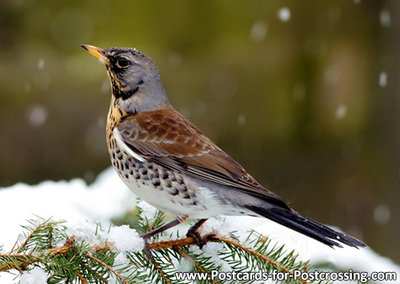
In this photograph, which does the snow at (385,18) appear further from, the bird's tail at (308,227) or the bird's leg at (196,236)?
the bird's leg at (196,236)

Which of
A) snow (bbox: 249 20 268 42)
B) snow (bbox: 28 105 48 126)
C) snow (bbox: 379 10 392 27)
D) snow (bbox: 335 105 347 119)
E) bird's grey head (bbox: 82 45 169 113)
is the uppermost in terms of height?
snow (bbox: 379 10 392 27)

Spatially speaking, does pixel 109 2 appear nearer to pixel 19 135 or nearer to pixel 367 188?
pixel 19 135

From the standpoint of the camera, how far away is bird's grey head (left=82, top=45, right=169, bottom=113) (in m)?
2.48

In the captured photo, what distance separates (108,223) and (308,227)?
0.82 metres

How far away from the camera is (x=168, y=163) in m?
2.26

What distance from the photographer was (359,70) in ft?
18.2

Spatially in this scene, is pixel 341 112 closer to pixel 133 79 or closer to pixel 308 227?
pixel 133 79

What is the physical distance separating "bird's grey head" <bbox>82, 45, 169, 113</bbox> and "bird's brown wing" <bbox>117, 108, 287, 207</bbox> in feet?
0.28

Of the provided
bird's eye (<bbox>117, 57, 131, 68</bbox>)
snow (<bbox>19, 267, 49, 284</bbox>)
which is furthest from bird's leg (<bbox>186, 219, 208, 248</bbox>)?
bird's eye (<bbox>117, 57, 131, 68</bbox>)

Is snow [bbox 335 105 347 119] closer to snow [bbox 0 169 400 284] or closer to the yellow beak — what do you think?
snow [bbox 0 169 400 284]

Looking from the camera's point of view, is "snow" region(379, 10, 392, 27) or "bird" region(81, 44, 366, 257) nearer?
"bird" region(81, 44, 366, 257)

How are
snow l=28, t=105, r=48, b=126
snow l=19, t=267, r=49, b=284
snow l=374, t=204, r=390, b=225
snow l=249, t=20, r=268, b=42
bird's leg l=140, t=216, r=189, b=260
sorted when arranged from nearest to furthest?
snow l=19, t=267, r=49, b=284 < bird's leg l=140, t=216, r=189, b=260 < snow l=374, t=204, r=390, b=225 < snow l=28, t=105, r=48, b=126 < snow l=249, t=20, r=268, b=42

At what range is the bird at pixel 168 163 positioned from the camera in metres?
2.11

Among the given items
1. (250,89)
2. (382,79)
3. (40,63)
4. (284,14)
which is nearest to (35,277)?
(40,63)
